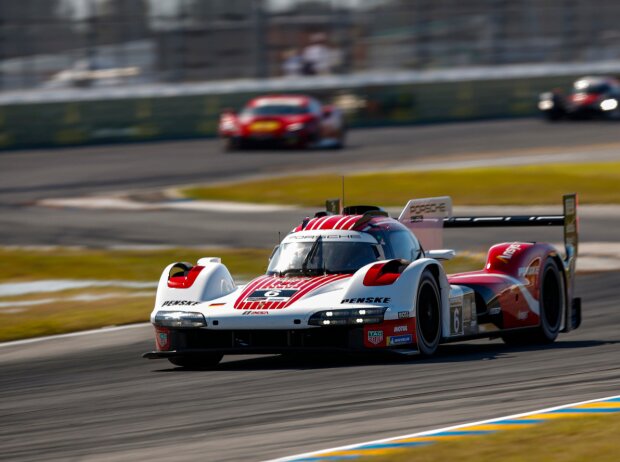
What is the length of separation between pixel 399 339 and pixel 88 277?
27.2 feet

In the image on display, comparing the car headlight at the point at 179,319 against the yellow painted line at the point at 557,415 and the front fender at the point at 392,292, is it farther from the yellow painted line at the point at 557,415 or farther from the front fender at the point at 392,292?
the yellow painted line at the point at 557,415

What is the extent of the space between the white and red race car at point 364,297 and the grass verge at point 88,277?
Answer: 10.4 feet

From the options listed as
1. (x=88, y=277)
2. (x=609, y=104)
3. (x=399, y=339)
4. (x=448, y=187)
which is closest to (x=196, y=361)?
(x=399, y=339)

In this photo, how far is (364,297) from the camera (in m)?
10.5

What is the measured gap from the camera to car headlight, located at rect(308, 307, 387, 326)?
10.3 meters

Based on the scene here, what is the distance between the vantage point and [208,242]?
68.8ft

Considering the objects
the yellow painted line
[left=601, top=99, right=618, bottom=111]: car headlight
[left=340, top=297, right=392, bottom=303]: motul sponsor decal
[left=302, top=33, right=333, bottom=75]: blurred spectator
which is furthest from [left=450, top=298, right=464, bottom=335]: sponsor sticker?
[left=601, top=99, right=618, bottom=111]: car headlight

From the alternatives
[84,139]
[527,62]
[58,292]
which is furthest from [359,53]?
[58,292]

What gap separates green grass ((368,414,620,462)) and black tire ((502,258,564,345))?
4846mm

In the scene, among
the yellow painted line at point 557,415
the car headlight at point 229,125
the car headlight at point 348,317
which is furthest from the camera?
the car headlight at point 229,125

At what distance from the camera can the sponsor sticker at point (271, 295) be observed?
10625mm

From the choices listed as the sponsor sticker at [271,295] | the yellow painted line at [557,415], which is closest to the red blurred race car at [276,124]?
the sponsor sticker at [271,295]

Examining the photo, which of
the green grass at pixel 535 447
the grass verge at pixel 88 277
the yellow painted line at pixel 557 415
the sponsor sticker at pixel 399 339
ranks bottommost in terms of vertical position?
the grass verge at pixel 88 277

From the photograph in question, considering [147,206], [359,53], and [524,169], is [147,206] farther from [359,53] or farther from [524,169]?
[359,53]
